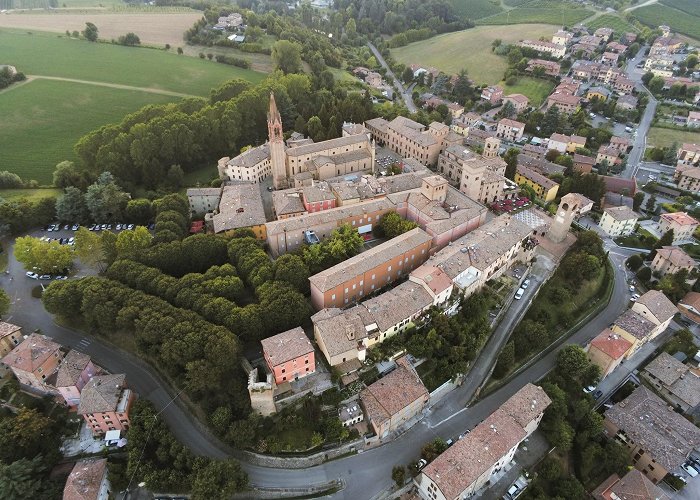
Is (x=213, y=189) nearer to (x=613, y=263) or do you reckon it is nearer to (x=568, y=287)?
(x=568, y=287)

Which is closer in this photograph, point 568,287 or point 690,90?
point 568,287

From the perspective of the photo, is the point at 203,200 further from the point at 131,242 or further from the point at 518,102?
the point at 518,102

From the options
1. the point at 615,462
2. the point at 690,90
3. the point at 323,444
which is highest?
the point at 690,90

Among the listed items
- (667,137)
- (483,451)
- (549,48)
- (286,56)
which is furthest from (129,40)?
(667,137)

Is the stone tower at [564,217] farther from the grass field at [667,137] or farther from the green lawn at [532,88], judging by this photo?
the green lawn at [532,88]

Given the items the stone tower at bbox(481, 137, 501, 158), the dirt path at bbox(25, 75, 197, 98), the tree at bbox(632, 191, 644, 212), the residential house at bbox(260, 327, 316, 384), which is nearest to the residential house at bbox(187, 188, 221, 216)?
the residential house at bbox(260, 327, 316, 384)

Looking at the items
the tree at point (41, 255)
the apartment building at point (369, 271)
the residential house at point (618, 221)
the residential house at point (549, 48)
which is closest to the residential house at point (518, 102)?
the residential house at point (549, 48)

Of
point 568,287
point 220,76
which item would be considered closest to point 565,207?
point 568,287
